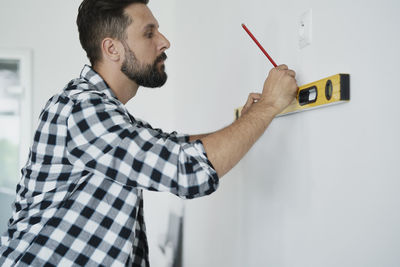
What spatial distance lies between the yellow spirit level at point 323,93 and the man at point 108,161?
0.03 metres

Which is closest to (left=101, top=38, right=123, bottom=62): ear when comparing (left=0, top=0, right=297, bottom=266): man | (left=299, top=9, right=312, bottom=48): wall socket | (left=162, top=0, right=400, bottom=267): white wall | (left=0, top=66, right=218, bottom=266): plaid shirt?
(left=0, top=0, right=297, bottom=266): man

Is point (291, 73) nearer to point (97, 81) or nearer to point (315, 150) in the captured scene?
point (315, 150)

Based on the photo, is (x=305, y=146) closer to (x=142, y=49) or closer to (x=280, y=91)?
(x=280, y=91)

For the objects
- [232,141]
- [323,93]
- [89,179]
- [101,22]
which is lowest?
[89,179]

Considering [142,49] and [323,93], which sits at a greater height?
[142,49]

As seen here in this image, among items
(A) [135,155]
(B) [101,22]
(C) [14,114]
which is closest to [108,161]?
(A) [135,155]

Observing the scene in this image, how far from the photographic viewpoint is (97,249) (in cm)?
A: 104

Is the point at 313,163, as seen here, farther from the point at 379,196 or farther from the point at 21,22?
the point at 21,22

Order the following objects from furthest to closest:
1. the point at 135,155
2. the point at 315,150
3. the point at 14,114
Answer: the point at 14,114
the point at 315,150
the point at 135,155

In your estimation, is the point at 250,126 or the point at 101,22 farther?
the point at 101,22

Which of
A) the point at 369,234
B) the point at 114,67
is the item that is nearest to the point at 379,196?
the point at 369,234

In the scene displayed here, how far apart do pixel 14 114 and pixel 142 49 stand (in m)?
2.06

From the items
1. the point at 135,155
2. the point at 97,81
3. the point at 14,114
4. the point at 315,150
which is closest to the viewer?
the point at 135,155

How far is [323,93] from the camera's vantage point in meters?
0.92
